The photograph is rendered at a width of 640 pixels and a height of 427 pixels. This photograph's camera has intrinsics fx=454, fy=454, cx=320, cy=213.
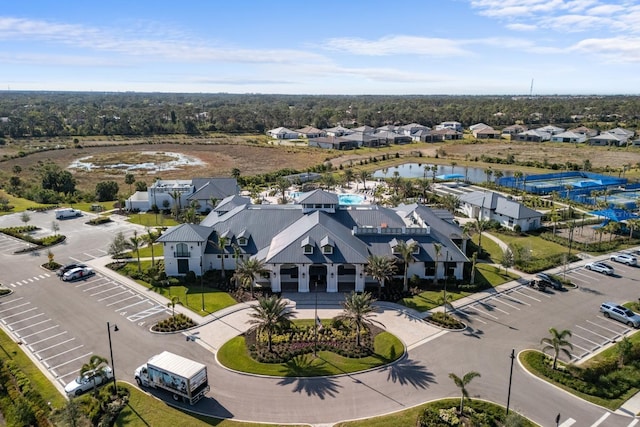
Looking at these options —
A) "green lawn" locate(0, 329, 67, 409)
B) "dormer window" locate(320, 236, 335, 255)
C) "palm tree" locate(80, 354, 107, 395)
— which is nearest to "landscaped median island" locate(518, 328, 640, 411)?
"dormer window" locate(320, 236, 335, 255)

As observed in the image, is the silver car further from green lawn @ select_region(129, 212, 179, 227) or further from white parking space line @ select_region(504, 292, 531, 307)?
green lawn @ select_region(129, 212, 179, 227)

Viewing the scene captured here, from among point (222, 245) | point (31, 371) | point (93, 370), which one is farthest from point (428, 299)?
point (31, 371)

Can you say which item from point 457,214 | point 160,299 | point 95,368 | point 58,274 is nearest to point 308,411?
point 95,368

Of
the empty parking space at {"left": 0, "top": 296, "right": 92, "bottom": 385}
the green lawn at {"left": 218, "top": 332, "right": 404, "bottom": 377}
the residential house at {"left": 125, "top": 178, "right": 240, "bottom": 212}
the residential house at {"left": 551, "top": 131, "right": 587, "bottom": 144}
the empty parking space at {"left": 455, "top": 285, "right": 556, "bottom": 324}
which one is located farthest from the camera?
the residential house at {"left": 551, "top": 131, "right": 587, "bottom": 144}

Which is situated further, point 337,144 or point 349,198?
point 337,144

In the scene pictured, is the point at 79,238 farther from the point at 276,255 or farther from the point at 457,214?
the point at 457,214

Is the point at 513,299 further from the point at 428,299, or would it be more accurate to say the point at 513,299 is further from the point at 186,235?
the point at 186,235
